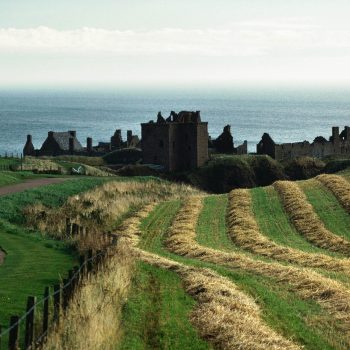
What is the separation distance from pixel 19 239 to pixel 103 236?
3.98 m

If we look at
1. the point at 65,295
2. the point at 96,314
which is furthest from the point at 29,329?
the point at 65,295

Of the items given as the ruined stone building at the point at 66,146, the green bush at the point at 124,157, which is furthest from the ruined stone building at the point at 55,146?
the green bush at the point at 124,157

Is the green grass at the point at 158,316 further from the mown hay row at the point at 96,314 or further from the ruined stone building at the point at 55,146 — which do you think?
the ruined stone building at the point at 55,146

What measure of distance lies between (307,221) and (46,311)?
24.2m

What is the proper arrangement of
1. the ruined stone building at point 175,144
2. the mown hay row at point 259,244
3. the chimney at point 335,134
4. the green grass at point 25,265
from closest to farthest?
the green grass at point 25,265, the mown hay row at point 259,244, the ruined stone building at point 175,144, the chimney at point 335,134

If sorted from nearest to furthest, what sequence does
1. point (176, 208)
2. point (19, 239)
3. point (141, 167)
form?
1. point (19, 239)
2. point (176, 208)
3. point (141, 167)

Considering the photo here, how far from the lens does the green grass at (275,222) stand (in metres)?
31.4

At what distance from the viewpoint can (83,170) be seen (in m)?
69.4

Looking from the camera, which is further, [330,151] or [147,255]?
[330,151]

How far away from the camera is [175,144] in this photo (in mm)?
83500

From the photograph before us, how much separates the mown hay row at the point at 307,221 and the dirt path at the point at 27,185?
14519mm

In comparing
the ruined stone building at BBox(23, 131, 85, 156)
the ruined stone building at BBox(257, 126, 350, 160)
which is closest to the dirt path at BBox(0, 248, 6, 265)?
the ruined stone building at BBox(257, 126, 350, 160)

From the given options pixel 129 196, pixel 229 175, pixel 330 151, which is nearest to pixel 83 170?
pixel 229 175

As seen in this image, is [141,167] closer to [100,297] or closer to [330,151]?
[330,151]
